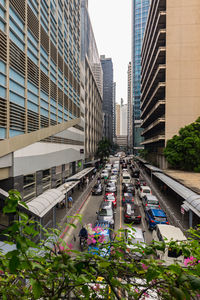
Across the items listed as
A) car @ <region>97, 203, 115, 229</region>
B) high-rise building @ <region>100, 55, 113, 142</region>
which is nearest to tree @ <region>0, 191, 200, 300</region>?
car @ <region>97, 203, 115, 229</region>

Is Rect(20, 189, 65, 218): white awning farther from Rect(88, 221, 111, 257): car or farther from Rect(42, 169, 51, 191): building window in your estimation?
Rect(88, 221, 111, 257): car

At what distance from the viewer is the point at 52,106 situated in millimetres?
20594

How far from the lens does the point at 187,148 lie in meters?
26.4

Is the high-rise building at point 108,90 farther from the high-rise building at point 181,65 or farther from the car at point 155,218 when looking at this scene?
the car at point 155,218

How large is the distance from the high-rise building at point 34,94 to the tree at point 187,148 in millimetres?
17535

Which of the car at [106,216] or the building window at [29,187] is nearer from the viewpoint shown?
the car at [106,216]

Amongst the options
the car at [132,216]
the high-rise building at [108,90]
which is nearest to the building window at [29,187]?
the car at [132,216]

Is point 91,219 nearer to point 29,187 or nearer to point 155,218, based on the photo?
point 155,218

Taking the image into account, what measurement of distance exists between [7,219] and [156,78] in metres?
37.4

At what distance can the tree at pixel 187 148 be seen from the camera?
84.4 ft

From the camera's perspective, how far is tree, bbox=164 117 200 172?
2571 cm

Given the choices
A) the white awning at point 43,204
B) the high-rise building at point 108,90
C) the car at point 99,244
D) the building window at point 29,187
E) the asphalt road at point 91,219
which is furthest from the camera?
the high-rise building at point 108,90

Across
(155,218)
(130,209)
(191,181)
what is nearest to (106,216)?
(130,209)

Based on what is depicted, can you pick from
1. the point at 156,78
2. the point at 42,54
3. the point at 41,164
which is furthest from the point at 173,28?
the point at 41,164
